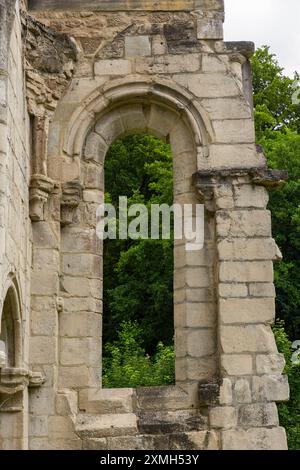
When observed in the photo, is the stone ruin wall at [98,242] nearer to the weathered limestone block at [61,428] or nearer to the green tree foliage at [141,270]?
the weathered limestone block at [61,428]

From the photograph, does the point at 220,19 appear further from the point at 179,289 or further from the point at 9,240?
the point at 9,240

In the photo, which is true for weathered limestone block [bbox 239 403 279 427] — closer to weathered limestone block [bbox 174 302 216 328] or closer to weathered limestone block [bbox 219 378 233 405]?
weathered limestone block [bbox 219 378 233 405]

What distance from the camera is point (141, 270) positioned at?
18.9m

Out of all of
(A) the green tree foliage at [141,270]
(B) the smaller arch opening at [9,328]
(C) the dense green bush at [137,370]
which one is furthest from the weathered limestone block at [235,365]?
(A) the green tree foliage at [141,270]

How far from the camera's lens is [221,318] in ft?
28.8

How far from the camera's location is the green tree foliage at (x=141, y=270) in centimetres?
A: 1839

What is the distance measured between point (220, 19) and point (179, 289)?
320 cm

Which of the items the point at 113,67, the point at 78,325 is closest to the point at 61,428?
the point at 78,325

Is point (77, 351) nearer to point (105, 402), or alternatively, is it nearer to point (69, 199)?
point (105, 402)

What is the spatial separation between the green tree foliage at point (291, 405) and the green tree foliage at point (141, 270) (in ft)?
11.8

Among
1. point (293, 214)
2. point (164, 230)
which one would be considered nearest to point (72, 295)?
point (164, 230)
